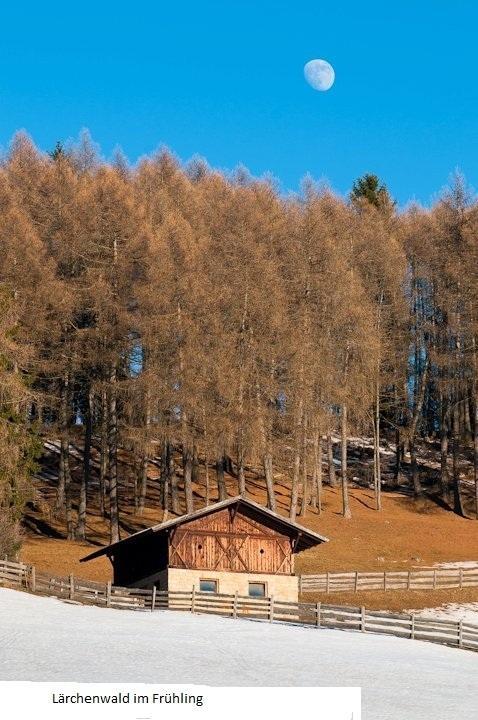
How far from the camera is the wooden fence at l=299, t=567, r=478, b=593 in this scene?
4666 cm

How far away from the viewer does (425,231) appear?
72.2m

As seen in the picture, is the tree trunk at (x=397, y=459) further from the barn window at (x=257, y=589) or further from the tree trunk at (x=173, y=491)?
the barn window at (x=257, y=589)

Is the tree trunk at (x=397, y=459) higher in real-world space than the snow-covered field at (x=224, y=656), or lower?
higher

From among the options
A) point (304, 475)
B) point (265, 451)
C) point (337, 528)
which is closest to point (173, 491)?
point (265, 451)

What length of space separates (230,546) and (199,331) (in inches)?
526

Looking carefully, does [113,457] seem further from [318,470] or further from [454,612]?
[454,612]

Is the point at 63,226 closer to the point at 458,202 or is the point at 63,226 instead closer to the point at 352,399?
the point at 352,399

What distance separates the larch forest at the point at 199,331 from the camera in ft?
173

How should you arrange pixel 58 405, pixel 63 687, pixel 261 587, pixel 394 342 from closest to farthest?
pixel 63 687, pixel 261 587, pixel 58 405, pixel 394 342

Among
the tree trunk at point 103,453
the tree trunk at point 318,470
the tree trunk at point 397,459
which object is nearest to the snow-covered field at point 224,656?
the tree trunk at point 103,453

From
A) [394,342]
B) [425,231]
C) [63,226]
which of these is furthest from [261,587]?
[425,231]

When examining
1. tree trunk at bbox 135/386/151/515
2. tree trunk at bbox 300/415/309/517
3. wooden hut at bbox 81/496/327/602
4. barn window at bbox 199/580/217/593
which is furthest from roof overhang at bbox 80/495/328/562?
tree trunk at bbox 300/415/309/517

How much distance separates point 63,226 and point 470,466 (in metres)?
30.8

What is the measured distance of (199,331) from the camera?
54.2 m
